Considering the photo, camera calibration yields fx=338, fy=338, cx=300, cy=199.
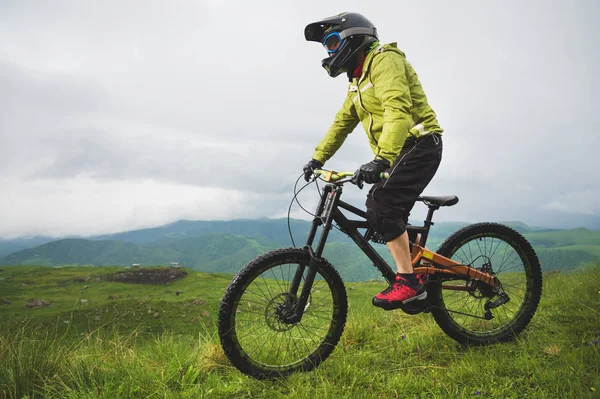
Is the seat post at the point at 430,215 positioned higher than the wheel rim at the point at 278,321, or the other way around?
the seat post at the point at 430,215

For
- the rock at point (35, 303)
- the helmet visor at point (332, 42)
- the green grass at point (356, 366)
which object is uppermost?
the helmet visor at point (332, 42)

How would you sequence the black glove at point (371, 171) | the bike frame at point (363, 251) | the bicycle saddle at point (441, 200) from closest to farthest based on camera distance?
the black glove at point (371, 171), the bike frame at point (363, 251), the bicycle saddle at point (441, 200)

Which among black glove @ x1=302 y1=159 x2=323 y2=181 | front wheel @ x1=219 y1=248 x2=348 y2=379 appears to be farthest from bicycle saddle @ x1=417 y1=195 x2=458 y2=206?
front wheel @ x1=219 y1=248 x2=348 y2=379

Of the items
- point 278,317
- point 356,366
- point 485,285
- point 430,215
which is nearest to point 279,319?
point 278,317

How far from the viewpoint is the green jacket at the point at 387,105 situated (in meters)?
3.29

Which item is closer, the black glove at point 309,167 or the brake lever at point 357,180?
the brake lever at point 357,180

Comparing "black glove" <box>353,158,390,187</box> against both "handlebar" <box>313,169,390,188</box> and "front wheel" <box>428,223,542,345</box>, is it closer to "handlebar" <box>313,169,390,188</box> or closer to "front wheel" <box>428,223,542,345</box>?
"handlebar" <box>313,169,390,188</box>

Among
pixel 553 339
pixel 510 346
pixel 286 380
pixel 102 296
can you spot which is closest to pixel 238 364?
pixel 286 380

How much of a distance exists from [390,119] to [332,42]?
126cm

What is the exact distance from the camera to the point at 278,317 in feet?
11.3

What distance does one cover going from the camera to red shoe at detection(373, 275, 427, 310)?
3.57 meters

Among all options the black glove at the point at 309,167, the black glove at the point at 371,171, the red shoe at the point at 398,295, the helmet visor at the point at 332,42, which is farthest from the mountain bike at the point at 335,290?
the helmet visor at the point at 332,42

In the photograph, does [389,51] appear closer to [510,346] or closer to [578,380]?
[578,380]

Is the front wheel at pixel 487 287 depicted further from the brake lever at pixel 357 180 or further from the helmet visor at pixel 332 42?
the helmet visor at pixel 332 42
